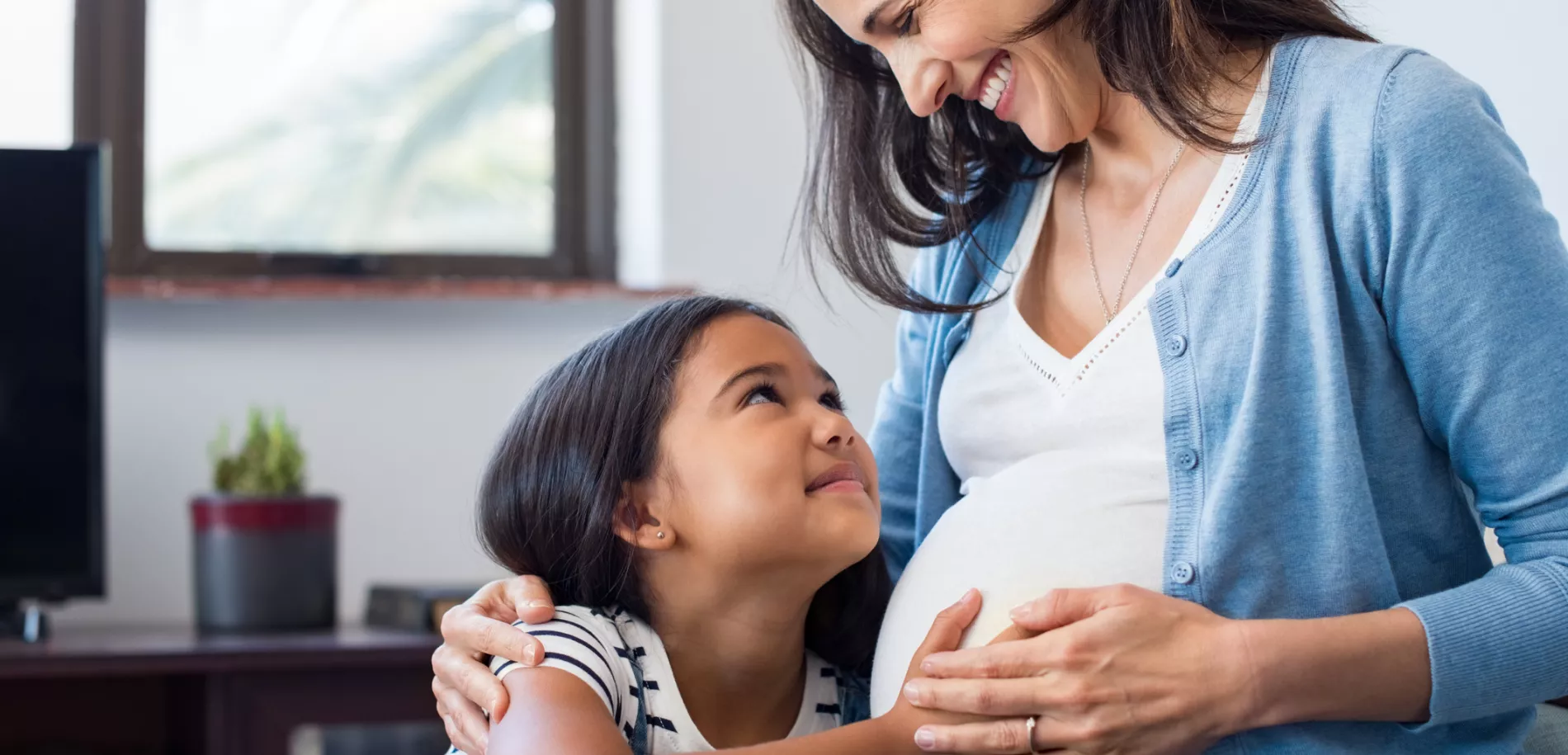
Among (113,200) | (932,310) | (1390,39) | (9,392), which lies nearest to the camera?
(932,310)

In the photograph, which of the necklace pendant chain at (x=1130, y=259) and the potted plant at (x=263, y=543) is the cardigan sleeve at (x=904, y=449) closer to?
the necklace pendant chain at (x=1130, y=259)

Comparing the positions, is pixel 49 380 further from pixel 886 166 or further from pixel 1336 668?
pixel 1336 668

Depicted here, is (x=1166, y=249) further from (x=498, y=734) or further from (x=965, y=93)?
(x=498, y=734)

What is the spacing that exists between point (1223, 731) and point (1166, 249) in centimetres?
37

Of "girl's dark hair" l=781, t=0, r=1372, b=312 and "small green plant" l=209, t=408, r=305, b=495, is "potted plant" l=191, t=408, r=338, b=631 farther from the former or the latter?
"girl's dark hair" l=781, t=0, r=1372, b=312

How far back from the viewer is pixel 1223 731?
0.91m

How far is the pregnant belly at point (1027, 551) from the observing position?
3.31ft

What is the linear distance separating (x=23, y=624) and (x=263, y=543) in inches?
13.8

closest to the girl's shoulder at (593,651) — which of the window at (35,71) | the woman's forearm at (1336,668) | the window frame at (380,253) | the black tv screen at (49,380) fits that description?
the woman's forearm at (1336,668)

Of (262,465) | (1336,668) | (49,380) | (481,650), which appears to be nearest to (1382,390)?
(1336,668)

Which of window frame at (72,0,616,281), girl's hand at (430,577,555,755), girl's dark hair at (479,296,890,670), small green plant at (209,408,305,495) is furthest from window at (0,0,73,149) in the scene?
girl's hand at (430,577,555,755)

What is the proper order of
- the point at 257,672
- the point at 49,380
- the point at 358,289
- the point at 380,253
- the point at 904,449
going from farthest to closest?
the point at 380,253
the point at 358,289
the point at 49,380
the point at 257,672
the point at 904,449

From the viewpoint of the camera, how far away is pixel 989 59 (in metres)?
1.12

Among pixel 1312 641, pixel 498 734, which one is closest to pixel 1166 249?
pixel 1312 641
